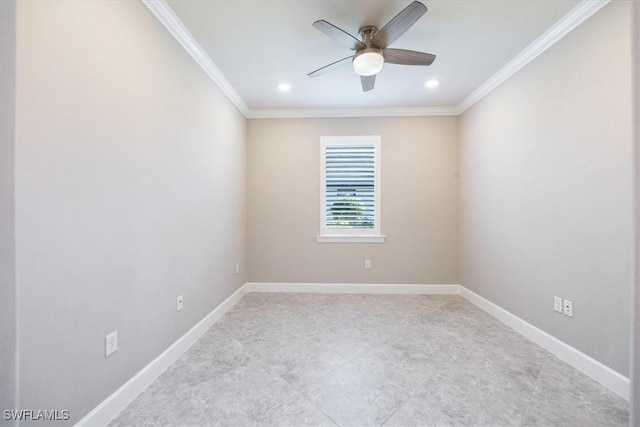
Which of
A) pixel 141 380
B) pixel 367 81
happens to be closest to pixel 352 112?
pixel 367 81

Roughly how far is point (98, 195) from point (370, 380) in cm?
203

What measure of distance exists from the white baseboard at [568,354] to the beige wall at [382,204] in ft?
3.37

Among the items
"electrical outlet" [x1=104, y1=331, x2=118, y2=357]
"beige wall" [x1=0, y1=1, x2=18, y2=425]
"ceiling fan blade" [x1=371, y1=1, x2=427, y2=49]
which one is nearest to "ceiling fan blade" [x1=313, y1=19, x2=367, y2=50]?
"ceiling fan blade" [x1=371, y1=1, x2=427, y2=49]

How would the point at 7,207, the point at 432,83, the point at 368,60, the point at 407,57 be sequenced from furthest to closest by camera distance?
the point at 432,83 → the point at 407,57 → the point at 368,60 → the point at 7,207

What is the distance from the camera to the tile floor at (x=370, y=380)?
153cm

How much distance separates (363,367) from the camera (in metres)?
2.01

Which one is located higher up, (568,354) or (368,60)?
(368,60)

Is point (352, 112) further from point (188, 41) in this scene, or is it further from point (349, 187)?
point (188, 41)

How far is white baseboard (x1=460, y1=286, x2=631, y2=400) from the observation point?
1717 millimetres

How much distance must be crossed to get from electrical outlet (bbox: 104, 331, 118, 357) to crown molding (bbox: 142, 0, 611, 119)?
2.09 metres

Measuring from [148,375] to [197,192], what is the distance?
1442 mm

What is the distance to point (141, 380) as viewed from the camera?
5.67 ft

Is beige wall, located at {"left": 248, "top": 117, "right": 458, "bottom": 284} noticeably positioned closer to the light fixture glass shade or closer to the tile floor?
the tile floor

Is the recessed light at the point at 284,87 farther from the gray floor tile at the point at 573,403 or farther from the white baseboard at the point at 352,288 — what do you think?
the gray floor tile at the point at 573,403
